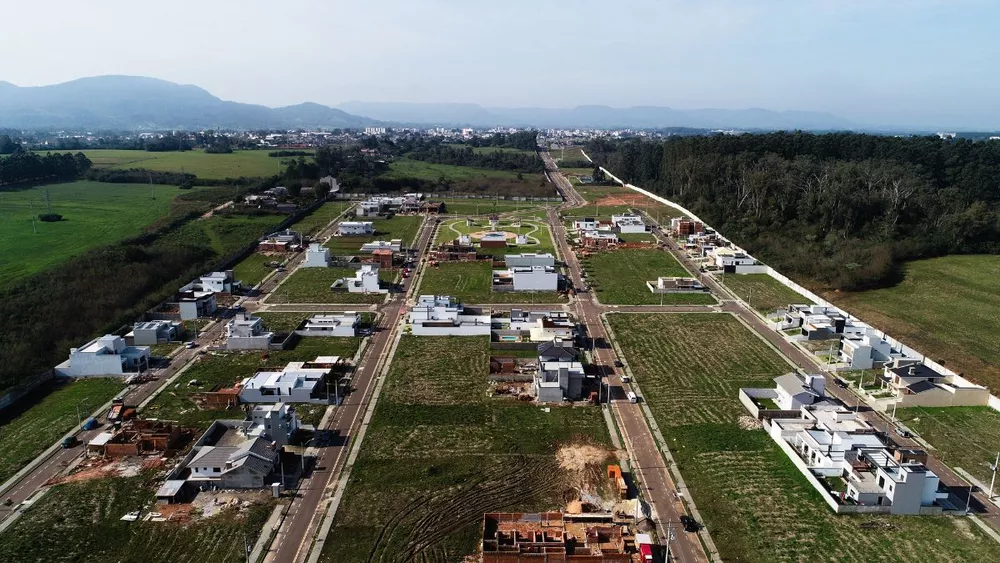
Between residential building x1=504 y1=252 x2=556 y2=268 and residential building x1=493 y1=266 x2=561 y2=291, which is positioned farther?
residential building x1=504 y1=252 x2=556 y2=268

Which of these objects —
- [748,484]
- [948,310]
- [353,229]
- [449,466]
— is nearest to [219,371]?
[449,466]

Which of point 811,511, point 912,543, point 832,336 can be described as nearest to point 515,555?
point 811,511

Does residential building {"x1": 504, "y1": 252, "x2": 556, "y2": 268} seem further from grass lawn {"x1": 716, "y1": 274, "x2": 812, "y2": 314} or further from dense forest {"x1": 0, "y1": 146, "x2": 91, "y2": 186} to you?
dense forest {"x1": 0, "y1": 146, "x2": 91, "y2": 186}

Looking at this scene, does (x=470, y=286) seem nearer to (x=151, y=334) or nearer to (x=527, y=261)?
(x=527, y=261)

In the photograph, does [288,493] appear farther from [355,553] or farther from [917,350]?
[917,350]

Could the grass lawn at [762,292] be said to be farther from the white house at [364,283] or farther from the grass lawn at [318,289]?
the white house at [364,283]

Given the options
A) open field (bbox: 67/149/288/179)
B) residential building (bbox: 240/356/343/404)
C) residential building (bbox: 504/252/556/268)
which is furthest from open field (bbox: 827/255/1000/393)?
open field (bbox: 67/149/288/179)
